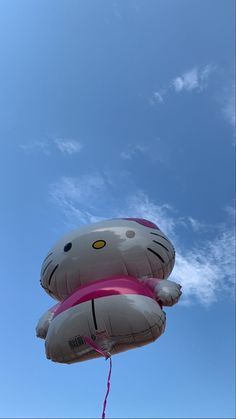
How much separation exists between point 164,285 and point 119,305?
2.23 ft

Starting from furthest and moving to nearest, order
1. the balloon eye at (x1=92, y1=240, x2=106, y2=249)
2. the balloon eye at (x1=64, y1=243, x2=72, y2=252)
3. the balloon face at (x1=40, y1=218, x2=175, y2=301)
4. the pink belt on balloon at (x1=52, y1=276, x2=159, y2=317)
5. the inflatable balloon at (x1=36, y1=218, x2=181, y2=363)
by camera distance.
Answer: the balloon eye at (x1=64, y1=243, x2=72, y2=252), the balloon eye at (x1=92, y1=240, x2=106, y2=249), the balloon face at (x1=40, y1=218, x2=175, y2=301), the pink belt on balloon at (x1=52, y1=276, x2=159, y2=317), the inflatable balloon at (x1=36, y1=218, x2=181, y2=363)

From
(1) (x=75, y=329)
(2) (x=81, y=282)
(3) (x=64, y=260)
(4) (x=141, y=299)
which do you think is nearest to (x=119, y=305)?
(4) (x=141, y=299)

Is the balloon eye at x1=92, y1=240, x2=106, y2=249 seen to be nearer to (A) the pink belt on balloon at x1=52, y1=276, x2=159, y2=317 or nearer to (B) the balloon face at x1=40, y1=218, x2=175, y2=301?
(B) the balloon face at x1=40, y1=218, x2=175, y2=301

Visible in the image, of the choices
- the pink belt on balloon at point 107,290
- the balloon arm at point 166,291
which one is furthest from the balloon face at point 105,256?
the balloon arm at point 166,291

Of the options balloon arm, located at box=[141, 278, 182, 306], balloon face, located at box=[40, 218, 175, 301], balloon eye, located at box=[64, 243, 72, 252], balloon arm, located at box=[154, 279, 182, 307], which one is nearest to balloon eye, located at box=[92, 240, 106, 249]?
balloon face, located at box=[40, 218, 175, 301]

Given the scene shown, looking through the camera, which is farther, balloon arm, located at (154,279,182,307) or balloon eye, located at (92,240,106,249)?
balloon eye, located at (92,240,106,249)

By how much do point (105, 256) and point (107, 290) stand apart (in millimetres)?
626

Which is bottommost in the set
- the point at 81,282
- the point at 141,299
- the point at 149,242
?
the point at 141,299

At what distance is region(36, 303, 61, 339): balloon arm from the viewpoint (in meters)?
5.40

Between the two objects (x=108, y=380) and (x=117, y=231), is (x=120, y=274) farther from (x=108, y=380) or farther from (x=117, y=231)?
(x=108, y=380)

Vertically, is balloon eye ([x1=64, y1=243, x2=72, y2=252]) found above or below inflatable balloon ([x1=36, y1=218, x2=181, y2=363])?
above

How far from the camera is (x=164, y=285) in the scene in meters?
5.00

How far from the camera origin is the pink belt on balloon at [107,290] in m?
4.80

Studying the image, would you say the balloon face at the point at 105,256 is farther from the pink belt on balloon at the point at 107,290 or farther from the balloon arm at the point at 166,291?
the balloon arm at the point at 166,291
